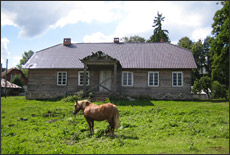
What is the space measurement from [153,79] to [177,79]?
2.44 m

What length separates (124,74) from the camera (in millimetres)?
24156

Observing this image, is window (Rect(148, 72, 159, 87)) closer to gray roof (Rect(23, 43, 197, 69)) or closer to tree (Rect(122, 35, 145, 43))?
gray roof (Rect(23, 43, 197, 69))

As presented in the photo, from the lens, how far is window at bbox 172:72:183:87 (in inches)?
926

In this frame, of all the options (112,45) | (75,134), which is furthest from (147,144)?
(112,45)

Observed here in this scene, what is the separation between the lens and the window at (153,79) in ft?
78.2

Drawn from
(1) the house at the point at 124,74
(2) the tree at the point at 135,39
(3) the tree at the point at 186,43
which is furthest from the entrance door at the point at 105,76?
(2) the tree at the point at 135,39

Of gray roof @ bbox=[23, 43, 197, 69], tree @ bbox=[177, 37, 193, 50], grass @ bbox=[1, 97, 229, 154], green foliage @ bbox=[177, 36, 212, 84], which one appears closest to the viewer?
grass @ bbox=[1, 97, 229, 154]

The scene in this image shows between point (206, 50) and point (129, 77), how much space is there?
1257 inches

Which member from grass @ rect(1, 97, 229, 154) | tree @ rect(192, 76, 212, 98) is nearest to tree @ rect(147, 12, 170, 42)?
tree @ rect(192, 76, 212, 98)

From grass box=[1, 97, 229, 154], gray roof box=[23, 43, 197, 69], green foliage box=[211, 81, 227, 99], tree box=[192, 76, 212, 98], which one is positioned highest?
gray roof box=[23, 43, 197, 69]

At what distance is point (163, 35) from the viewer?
47.4m

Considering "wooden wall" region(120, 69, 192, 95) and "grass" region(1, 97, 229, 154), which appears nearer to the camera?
"grass" region(1, 97, 229, 154)

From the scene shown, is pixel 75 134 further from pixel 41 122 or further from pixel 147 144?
pixel 41 122

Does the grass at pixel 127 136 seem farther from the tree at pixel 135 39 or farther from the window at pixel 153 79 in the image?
the tree at pixel 135 39
